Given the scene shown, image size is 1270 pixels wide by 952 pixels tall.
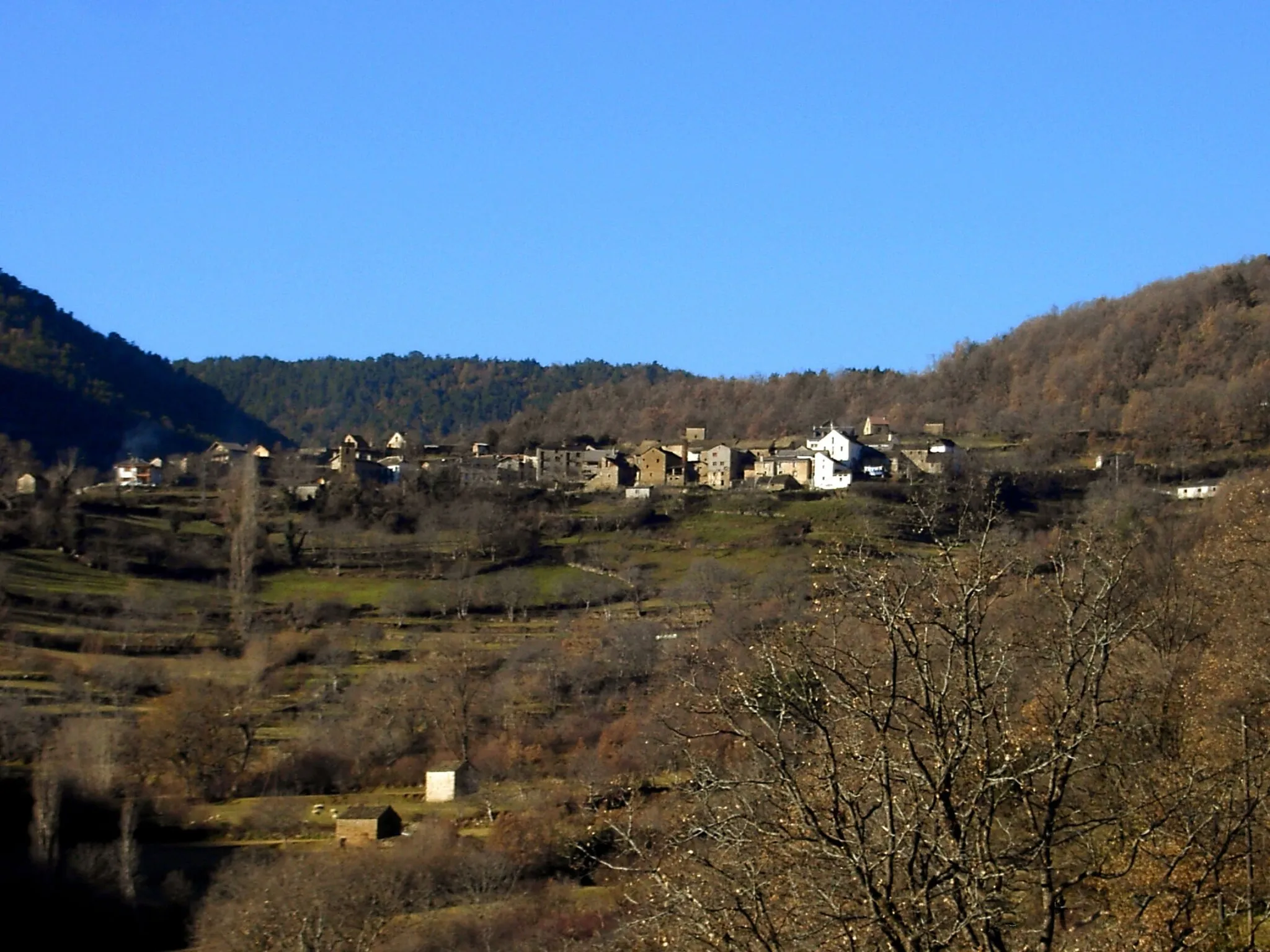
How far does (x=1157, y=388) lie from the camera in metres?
69.8

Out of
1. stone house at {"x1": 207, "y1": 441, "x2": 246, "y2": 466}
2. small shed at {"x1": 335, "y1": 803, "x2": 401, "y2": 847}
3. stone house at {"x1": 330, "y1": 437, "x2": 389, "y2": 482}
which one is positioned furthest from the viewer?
→ stone house at {"x1": 207, "y1": 441, "x2": 246, "y2": 466}

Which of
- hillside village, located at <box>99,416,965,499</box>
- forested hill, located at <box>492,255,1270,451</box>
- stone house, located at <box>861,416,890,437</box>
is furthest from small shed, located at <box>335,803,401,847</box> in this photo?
stone house, located at <box>861,416,890,437</box>

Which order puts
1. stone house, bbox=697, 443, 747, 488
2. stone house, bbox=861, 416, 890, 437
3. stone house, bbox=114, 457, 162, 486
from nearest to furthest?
1. stone house, bbox=114, 457, 162, 486
2. stone house, bbox=697, 443, 747, 488
3. stone house, bbox=861, 416, 890, 437

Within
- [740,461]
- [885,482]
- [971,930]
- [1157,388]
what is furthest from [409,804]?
[1157,388]

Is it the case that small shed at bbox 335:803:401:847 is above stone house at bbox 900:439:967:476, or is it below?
below

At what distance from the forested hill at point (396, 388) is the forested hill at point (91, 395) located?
1444cm

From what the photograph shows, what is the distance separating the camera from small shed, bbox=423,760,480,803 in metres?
26.1

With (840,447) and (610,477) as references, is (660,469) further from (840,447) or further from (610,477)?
(840,447)

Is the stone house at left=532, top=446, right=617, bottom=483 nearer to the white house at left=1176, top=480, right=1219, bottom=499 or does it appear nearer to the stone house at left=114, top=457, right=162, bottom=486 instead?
the stone house at left=114, top=457, right=162, bottom=486

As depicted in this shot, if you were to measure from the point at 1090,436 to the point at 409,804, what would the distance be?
4492cm

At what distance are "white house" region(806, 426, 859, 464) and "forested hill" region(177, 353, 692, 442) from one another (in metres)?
59.4

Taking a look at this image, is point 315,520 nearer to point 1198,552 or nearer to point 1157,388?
point 1198,552

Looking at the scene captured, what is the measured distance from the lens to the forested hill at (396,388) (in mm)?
125312

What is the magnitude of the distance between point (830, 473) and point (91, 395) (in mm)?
51882
